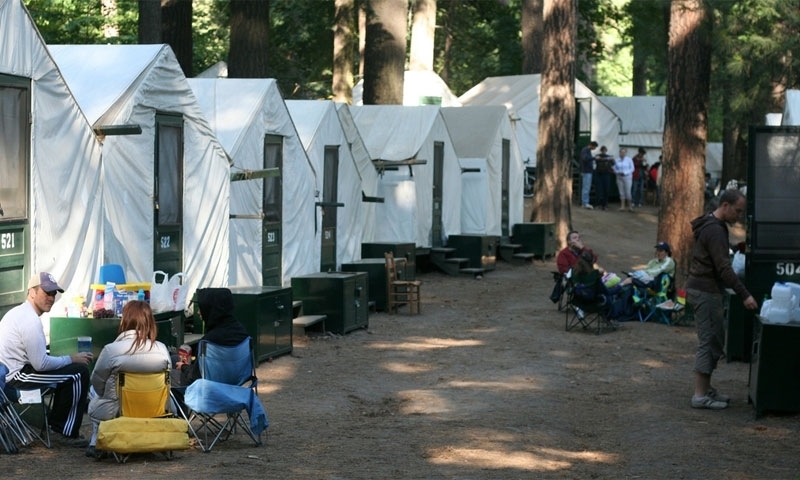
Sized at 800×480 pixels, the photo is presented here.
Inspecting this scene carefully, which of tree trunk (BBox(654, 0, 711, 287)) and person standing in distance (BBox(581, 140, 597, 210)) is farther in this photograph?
person standing in distance (BBox(581, 140, 597, 210))

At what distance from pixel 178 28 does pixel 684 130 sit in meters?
8.64

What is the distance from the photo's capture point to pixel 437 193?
24.7 meters

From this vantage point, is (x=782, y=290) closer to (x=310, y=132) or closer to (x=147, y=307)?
(x=147, y=307)

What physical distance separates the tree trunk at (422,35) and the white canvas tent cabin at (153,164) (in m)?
20.2

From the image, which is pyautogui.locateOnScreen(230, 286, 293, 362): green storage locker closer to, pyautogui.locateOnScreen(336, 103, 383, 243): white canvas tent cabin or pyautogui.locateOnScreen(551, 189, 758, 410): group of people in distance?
pyautogui.locateOnScreen(551, 189, 758, 410): group of people in distance

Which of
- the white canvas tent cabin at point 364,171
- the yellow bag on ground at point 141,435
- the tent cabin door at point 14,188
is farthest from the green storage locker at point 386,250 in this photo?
the yellow bag on ground at point 141,435

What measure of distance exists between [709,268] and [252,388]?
3978 millimetres

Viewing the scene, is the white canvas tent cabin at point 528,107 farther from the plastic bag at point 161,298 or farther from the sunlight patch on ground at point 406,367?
the plastic bag at point 161,298

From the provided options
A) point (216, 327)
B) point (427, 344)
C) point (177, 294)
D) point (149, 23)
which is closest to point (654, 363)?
point (427, 344)

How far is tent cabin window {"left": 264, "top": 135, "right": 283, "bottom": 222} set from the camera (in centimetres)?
1691

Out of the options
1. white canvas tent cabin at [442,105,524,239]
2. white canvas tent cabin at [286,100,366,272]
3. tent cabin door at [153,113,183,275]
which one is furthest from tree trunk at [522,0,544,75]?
tent cabin door at [153,113,183,275]

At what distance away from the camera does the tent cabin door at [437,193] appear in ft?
80.2

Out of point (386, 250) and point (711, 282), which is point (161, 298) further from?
point (386, 250)

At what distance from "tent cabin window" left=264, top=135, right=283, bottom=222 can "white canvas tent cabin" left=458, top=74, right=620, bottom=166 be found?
55.6 ft
